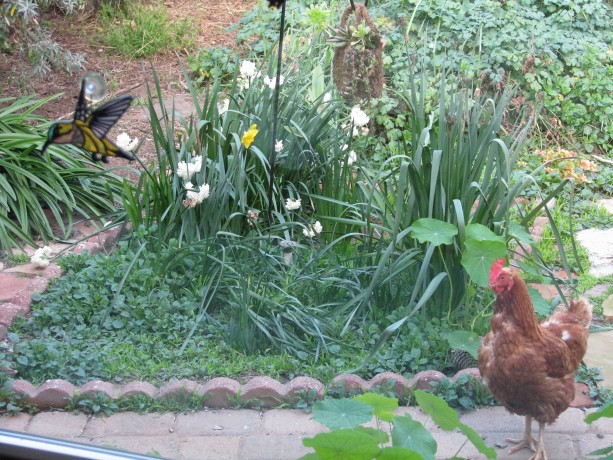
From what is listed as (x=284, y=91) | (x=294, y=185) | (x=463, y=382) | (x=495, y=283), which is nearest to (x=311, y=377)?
(x=463, y=382)

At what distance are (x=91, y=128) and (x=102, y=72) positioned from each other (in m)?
3.64

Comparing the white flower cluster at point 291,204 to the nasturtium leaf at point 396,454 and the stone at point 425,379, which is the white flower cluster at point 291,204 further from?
the nasturtium leaf at point 396,454

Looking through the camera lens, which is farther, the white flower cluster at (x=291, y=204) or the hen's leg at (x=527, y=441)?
the white flower cluster at (x=291, y=204)

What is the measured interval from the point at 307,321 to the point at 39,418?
4.01 feet

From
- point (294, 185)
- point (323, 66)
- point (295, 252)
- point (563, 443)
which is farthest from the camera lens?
point (323, 66)

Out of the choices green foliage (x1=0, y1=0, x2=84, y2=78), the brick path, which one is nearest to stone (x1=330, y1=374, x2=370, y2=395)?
the brick path

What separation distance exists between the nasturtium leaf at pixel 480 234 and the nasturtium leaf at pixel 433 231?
0.19 ft

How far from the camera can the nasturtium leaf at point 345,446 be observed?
1688mm

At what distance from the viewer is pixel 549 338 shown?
2775 millimetres

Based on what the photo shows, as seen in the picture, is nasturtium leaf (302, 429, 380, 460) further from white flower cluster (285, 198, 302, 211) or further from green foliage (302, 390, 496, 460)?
white flower cluster (285, 198, 302, 211)

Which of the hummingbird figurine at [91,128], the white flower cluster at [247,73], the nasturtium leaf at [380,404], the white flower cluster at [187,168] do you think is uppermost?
the hummingbird figurine at [91,128]

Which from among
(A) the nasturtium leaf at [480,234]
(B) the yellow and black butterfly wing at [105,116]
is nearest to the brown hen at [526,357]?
(A) the nasturtium leaf at [480,234]

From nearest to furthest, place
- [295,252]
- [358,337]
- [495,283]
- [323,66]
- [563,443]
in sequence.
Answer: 1. [495,283]
2. [563,443]
3. [358,337]
4. [295,252]
5. [323,66]

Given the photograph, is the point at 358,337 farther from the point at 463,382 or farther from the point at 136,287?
the point at 136,287
